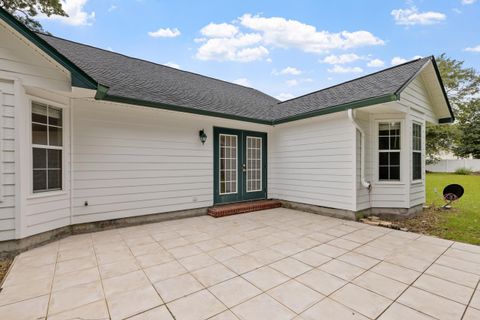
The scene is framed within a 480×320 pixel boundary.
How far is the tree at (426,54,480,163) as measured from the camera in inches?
724

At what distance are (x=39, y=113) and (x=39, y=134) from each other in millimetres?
355

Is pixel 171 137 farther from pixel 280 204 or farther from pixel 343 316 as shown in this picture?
pixel 343 316

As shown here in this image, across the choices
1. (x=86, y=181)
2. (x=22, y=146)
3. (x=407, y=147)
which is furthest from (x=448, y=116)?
(x=22, y=146)

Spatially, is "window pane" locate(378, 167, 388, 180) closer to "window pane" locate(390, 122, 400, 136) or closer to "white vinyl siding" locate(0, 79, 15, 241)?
"window pane" locate(390, 122, 400, 136)

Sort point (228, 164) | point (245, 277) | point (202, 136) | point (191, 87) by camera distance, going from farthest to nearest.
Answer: point (191, 87)
point (228, 164)
point (202, 136)
point (245, 277)

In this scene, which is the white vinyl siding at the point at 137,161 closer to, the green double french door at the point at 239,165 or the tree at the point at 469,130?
the green double french door at the point at 239,165

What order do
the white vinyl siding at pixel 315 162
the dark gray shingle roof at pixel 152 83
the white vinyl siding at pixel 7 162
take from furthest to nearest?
1. the white vinyl siding at pixel 315 162
2. the dark gray shingle roof at pixel 152 83
3. the white vinyl siding at pixel 7 162

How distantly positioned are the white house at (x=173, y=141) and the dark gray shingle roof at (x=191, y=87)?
0.17 feet

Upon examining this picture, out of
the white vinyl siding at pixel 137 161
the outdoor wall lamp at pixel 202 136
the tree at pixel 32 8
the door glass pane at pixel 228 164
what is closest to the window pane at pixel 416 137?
the door glass pane at pixel 228 164

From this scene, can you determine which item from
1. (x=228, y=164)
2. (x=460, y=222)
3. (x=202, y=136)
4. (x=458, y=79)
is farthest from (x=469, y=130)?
(x=202, y=136)

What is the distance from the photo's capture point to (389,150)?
539 cm

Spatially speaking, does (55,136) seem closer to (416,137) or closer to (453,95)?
(416,137)

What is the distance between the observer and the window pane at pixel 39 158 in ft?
11.6

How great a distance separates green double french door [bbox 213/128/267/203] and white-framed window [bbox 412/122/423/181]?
399 cm
